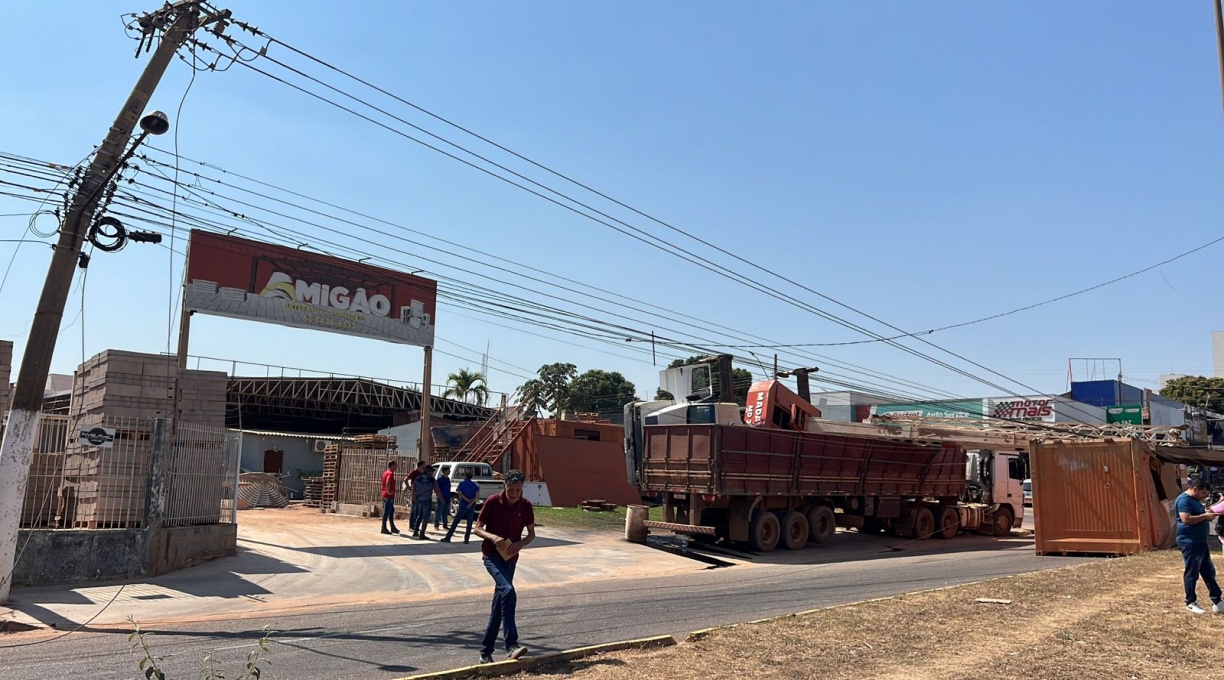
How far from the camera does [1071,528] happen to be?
17.8m

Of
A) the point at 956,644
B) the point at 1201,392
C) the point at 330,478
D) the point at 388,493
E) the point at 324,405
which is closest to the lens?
the point at 956,644

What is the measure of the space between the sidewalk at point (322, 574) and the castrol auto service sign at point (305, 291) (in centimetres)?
524

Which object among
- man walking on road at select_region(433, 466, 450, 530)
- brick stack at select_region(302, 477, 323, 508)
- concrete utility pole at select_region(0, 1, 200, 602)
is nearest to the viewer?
concrete utility pole at select_region(0, 1, 200, 602)

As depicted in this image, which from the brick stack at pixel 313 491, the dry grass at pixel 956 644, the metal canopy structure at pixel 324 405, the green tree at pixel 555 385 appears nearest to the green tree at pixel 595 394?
the green tree at pixel 555 385

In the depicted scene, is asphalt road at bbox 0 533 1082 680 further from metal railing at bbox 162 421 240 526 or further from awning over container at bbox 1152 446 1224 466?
awning over container at bbox 1152 446 1224 466

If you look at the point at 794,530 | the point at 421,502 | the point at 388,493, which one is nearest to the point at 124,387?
the point at 421,502

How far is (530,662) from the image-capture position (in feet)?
22.2

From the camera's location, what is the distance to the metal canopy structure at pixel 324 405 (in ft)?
148

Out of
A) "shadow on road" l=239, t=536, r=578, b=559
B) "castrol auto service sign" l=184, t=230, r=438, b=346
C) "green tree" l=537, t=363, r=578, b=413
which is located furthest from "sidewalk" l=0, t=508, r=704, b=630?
"green tree" l=537, t=363, r=578, b=413

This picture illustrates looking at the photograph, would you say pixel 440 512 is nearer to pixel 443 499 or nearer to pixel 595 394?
pixel 443 499

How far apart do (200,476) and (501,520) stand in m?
9.20

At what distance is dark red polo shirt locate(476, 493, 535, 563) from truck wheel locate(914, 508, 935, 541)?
18225 millimetres

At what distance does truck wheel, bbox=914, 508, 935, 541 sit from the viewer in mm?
23234

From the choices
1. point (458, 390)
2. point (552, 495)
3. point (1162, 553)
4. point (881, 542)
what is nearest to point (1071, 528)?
point (1162, 553)
